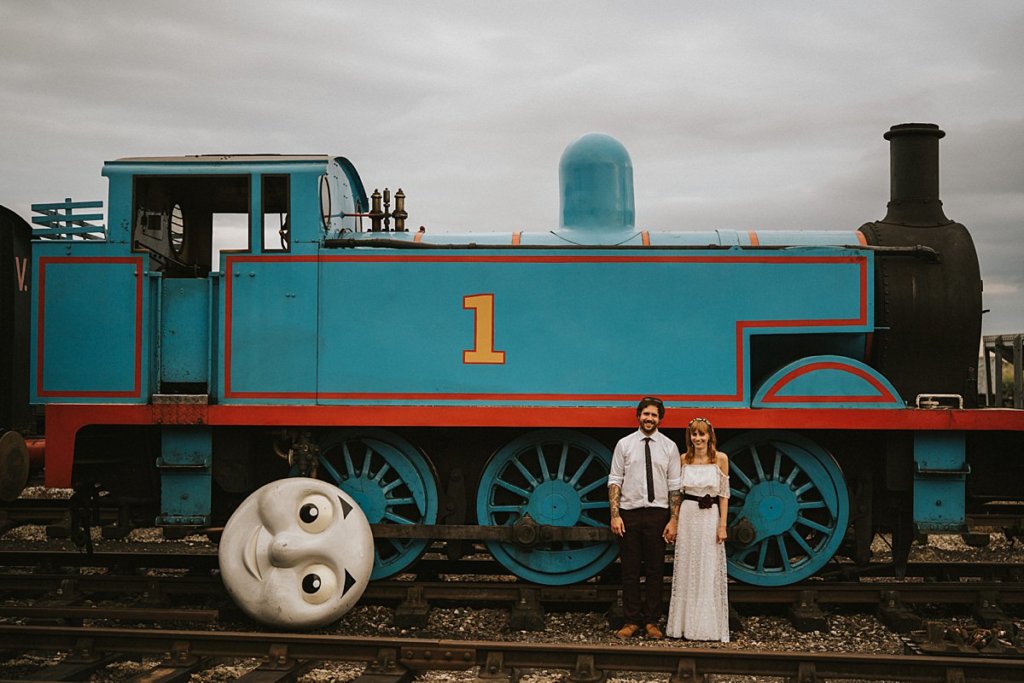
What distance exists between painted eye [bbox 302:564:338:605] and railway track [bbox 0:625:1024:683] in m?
0.34

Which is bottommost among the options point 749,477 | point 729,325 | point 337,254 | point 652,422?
point 749,477

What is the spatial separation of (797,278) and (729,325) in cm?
60

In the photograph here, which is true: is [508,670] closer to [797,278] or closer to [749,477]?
[749,477]

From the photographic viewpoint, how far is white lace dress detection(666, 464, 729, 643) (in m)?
5.73

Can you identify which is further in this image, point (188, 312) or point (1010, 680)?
point (188, 312)

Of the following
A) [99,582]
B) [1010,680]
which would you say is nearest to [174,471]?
[99,582]

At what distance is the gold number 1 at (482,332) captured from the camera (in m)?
6.29

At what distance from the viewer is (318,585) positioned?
19.1ft

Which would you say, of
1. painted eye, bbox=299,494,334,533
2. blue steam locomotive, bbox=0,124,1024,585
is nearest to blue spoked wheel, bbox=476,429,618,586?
blue steam locomotive, bbox=0,124,1024,585

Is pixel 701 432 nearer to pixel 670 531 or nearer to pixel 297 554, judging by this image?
pixel 670 531

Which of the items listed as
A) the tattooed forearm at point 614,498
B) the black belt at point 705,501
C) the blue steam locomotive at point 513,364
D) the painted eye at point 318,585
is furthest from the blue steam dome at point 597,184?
the painted eye at point 318,585

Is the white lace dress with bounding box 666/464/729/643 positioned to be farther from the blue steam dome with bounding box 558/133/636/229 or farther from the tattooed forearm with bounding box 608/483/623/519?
the blue steam dome with bounding box 558/133/636/229

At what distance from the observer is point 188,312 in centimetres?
650

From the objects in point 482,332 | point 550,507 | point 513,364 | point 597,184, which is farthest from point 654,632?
point 597,184
